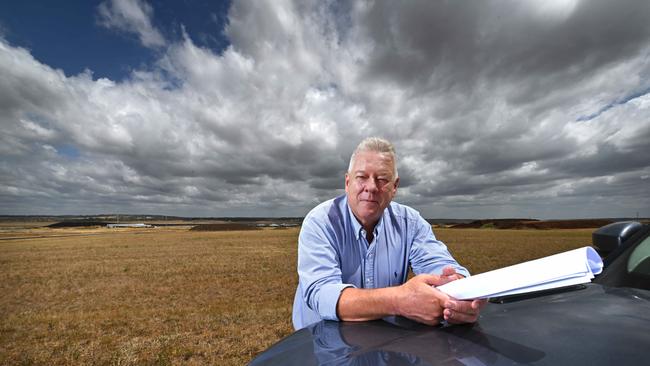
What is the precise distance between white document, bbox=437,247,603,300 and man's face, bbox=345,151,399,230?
85 centimetres

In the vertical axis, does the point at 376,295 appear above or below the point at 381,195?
below

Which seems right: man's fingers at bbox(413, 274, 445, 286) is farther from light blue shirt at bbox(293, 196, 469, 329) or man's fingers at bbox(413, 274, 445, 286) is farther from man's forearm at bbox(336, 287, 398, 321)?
light blue shirt at bbox(293, 196, 469, 329)

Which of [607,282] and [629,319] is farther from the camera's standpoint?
[607,282]

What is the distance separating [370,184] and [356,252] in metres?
0.46

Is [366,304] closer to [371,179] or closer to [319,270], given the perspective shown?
[319,270]

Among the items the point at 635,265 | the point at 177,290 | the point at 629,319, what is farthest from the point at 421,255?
the point at 177,290

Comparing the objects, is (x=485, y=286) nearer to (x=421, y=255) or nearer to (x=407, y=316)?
(x=407, y=316)

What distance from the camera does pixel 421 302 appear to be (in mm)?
1353

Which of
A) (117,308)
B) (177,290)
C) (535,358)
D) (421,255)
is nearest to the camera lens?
(535,358)

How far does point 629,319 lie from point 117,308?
10.8 meters

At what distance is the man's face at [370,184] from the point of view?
207cm

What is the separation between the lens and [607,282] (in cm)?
202

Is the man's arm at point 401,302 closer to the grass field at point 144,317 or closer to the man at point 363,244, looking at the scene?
the man at point 363,244

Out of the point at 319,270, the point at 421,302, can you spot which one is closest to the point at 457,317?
the point at 421,302
